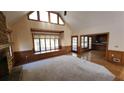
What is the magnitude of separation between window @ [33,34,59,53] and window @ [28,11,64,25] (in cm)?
117

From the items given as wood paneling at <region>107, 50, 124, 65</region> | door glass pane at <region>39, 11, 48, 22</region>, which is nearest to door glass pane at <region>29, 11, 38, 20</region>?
door glass pane at <region>39, 11, 48, 22</region>

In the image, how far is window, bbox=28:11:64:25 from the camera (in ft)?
17.2

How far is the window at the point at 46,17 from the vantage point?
525 cm

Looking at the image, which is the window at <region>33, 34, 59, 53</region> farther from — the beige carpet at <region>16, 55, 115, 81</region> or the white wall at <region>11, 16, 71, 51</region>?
the beige carpet at <region>16, 55, 115, 81</region>

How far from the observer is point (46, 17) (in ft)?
19.1

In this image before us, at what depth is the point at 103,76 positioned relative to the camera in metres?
2.86

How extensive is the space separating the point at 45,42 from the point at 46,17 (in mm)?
1890

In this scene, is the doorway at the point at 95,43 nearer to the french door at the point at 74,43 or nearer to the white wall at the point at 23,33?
the french door at the point at 74,43

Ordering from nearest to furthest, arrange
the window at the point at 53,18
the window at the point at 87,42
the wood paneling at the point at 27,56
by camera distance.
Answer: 1. the wood paneling at the point at 27,56
2. the window at the point at 53,18
3. the window at the point at 87,42

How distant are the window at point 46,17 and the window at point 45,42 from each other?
1.17 meters

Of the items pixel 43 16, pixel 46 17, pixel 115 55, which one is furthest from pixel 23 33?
pixel 115 55

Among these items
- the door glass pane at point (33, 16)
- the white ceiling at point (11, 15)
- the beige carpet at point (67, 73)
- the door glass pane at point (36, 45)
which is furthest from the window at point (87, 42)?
the white ceiling at point (11, 15)
